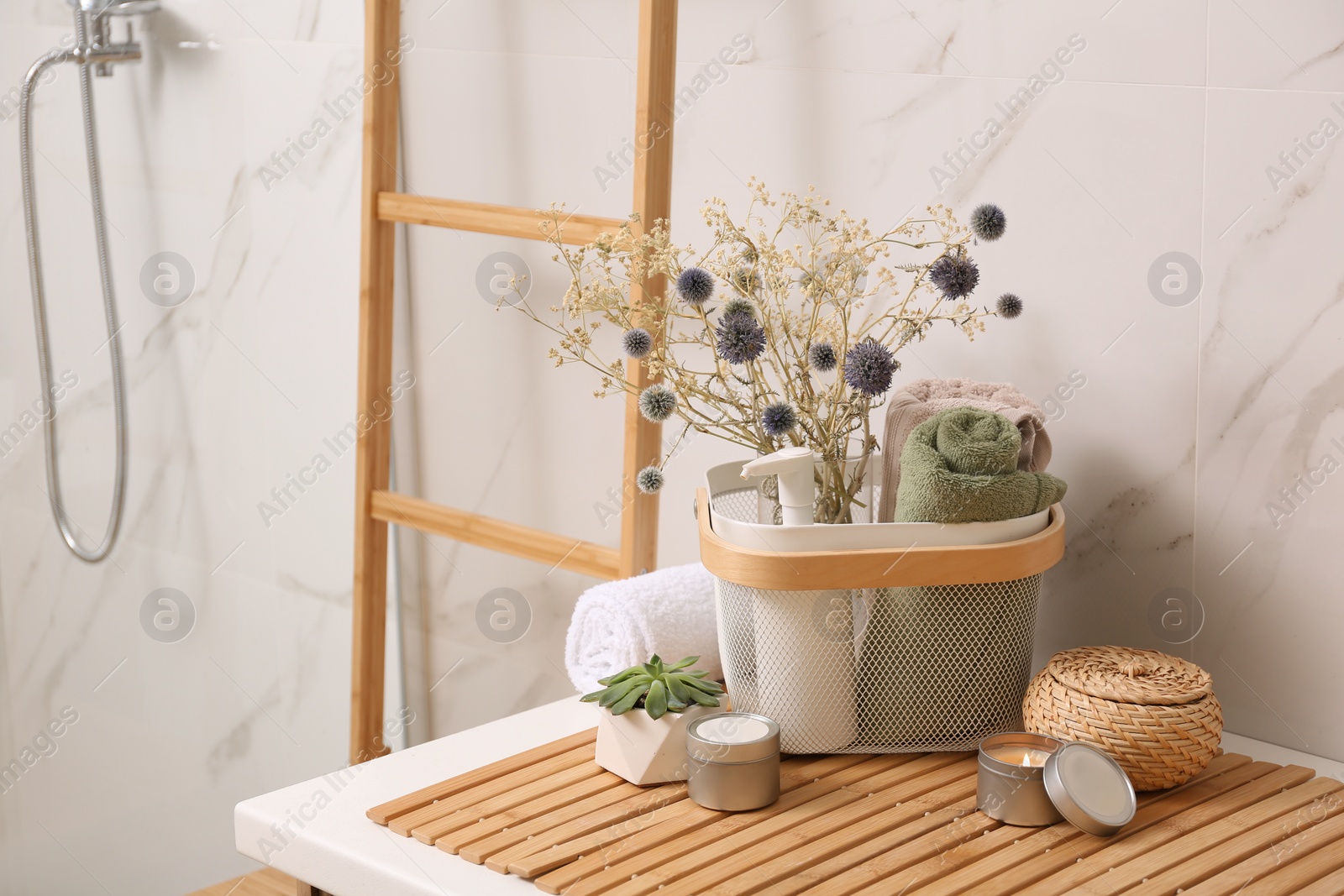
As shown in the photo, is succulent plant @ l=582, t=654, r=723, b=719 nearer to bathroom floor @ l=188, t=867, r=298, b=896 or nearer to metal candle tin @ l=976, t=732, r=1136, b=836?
metal candle tin @ l=976, t=732, r=1136, b=836

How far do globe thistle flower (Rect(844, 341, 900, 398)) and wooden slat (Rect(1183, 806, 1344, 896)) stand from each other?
37 cm

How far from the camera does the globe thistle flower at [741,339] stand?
0.86 metres

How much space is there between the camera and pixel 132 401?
1.71m

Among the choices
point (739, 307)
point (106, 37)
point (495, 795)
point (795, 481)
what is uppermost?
point (106, 37)

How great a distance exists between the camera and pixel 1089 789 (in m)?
0.75

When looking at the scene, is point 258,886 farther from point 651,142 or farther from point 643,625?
point 651,142

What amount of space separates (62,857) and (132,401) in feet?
2.43

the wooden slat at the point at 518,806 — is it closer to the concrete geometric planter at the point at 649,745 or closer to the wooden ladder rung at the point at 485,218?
A: the concrete geometric planter at the point at 649,745

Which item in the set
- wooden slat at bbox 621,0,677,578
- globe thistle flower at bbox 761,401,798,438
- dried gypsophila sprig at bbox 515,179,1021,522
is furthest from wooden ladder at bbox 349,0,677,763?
globe thistle flower at bbox 761,401,798,438

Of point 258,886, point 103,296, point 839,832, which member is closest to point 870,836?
point 839,832

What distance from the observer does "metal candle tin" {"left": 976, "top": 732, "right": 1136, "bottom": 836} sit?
29.3 inches

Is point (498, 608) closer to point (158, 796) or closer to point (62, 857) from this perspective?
point (158, 796)

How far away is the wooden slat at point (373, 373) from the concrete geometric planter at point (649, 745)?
705 mm

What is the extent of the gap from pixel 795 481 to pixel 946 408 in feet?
0.41
